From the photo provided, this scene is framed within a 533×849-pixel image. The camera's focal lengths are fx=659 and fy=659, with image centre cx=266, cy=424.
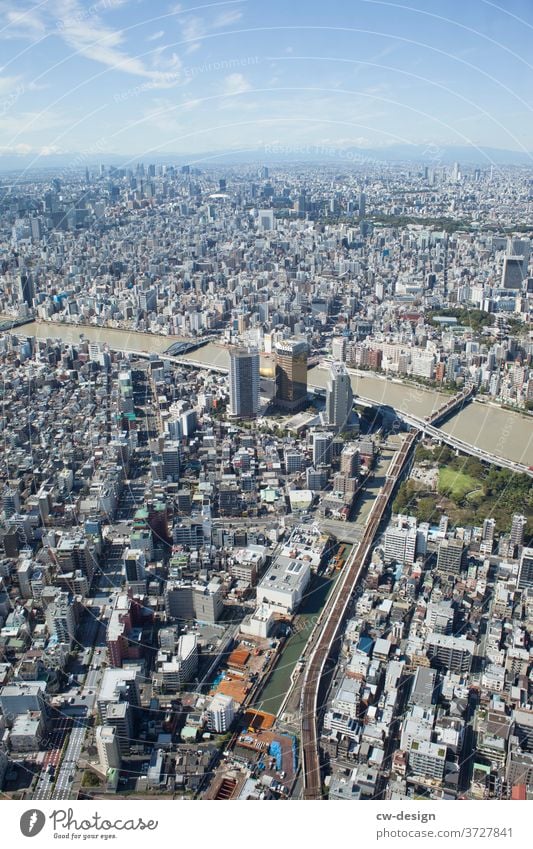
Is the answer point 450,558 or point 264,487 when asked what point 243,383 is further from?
point 450,558

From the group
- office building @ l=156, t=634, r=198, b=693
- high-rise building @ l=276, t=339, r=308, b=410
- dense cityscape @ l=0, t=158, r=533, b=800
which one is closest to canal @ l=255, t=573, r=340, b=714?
dense cityscape @ l=0, t=158, r=533, b=800

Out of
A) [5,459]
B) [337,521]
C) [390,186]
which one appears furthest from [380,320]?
[5,459]

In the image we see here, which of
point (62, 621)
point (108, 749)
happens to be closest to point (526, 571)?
point (108, 749)

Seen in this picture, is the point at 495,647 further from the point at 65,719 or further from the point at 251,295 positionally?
the point at 251,295

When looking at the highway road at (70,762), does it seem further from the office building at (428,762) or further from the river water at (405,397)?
the river water at (405,397)

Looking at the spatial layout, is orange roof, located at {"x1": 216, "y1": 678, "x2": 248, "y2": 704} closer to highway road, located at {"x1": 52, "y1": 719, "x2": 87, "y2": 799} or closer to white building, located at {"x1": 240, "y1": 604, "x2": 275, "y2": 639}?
white building, located at {"x1": 240, "y1": 604, "x2": 275, "y2": 639}
